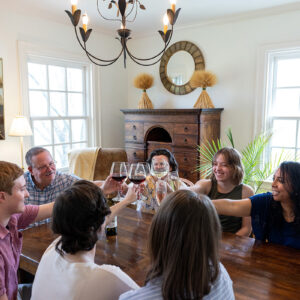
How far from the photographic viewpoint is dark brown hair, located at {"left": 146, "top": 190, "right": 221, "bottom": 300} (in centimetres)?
79

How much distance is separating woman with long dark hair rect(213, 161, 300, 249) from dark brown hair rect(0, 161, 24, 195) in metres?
1.14

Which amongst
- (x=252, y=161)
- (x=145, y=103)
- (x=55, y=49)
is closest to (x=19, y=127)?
(x=55, y=49)

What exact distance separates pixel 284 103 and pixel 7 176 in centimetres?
327

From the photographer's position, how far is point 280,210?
→ 157 centimetres

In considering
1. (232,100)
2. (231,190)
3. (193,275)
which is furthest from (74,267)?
(232,100)

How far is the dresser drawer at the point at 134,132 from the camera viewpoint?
416 centimetres

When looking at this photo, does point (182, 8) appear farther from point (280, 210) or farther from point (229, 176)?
point (280, 210)

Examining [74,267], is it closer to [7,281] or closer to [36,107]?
[7,281]

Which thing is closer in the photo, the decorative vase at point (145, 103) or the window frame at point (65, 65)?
the window frame at point (65, 65)

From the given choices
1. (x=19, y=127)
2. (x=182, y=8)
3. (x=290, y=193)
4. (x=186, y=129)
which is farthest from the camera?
(x=186, y=129)

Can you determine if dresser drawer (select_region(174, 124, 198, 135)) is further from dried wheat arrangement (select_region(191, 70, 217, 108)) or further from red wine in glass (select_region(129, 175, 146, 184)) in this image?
red wine in glass (select_region(129, 175, 146, 184))

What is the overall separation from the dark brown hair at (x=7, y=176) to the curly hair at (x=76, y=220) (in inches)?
13.8

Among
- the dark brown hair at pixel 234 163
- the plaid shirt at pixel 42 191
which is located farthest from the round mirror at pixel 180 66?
the plaid shirt at pixel 42 191

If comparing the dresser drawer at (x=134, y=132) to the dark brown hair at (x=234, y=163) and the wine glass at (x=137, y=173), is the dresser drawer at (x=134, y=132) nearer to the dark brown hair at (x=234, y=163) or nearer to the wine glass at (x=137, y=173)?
the dark brown hair at (x=234, y=163)
